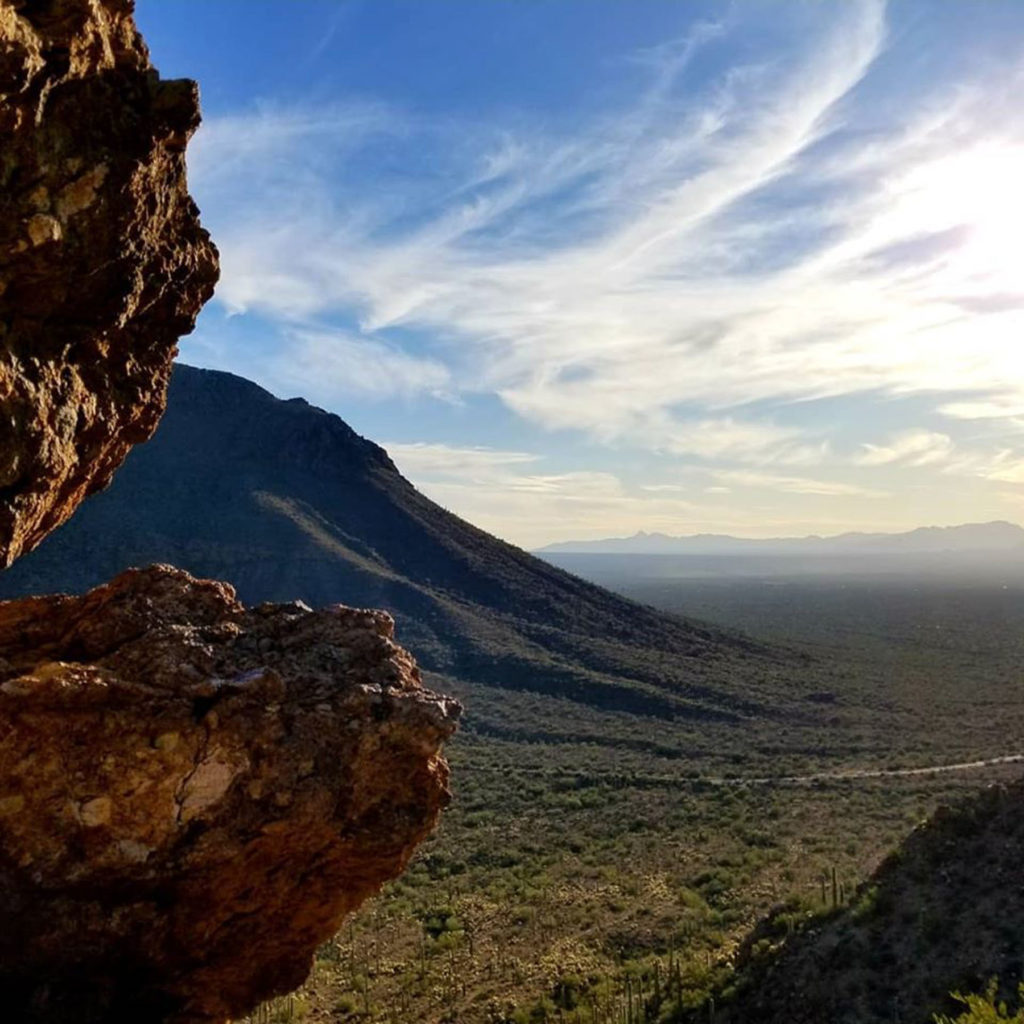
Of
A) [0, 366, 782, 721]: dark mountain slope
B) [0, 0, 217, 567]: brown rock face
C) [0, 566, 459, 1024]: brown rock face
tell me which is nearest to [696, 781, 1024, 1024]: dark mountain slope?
[0, 566, 459, 1024]: brown rock face

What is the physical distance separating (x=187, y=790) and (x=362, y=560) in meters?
83.0

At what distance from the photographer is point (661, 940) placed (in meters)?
23.2

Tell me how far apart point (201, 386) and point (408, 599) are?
52563mm

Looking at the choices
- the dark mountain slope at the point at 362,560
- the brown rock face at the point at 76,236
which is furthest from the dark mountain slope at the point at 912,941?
the dark mountain slope at the point at 362,560

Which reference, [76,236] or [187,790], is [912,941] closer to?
[187,790]

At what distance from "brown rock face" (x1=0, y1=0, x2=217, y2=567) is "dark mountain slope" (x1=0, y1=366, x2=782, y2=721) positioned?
184 feet

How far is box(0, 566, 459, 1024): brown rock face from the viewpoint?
7855mm

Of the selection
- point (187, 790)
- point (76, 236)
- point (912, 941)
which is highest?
point (76, 236)

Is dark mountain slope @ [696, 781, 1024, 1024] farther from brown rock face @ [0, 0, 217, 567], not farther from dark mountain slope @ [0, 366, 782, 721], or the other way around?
dark mountain slope @ [0, 366, 782, 721]

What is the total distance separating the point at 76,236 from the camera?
25.7 ft

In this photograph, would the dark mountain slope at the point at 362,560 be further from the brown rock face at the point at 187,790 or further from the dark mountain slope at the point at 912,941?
the brown rock face at the point at 187,790

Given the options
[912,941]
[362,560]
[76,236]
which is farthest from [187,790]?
[362,560]

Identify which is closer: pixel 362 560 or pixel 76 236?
pixel 76 236

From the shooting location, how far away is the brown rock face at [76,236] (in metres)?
7.34
